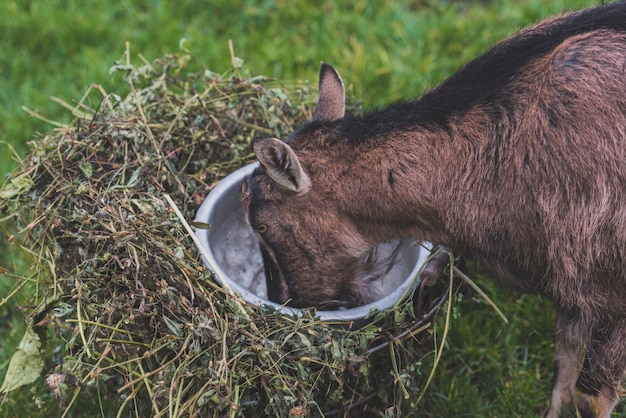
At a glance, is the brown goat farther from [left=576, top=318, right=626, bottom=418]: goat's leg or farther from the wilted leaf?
the wilted leaf

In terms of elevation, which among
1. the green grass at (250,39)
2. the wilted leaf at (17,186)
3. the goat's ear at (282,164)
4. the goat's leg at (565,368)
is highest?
the goat's ear at (282,164)

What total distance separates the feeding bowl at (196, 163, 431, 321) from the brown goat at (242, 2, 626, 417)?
0.22 m

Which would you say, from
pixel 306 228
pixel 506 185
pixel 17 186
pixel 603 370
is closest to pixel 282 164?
pixel 306 228

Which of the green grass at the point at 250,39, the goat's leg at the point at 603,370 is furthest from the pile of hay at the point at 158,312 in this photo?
the green grass at the point at 250,39

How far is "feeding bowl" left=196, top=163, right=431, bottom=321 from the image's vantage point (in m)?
3.51

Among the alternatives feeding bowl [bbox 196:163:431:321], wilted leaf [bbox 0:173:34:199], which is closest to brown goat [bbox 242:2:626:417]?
feeding bowl [bbox 196:163:431:321]

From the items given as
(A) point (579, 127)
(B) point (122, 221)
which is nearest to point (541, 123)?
(A) point (579, 127)

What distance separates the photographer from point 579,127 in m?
3.18

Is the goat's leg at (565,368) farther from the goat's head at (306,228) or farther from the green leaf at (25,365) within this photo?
the green leaf at (25,365)

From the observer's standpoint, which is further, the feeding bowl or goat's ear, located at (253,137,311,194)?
the feeding bowl

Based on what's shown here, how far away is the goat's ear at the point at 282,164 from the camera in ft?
11.0

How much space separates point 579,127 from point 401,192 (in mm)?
723

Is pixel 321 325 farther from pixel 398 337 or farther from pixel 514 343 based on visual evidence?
pixel 514 343

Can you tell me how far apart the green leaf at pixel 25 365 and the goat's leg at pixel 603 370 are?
87.7 inches
